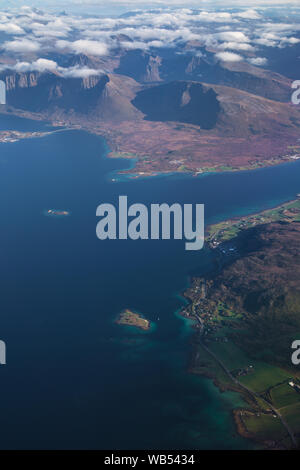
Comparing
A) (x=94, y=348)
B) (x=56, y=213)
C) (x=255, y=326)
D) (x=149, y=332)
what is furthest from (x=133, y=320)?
(x=56, y=213)

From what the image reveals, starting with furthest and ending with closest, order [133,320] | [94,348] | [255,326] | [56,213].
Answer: [56,213] → [133,320] → [255,326] → [94,348]

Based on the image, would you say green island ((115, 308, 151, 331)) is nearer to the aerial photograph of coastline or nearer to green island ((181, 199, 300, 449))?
the aerial photograph of coastline

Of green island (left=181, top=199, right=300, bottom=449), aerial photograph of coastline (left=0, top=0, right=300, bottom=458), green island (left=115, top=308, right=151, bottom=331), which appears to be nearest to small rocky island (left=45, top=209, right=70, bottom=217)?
aerial photograph of coastline (left=0, top=0, right=300, bottom=458)

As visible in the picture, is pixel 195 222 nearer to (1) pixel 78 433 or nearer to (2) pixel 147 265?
(2) pixel 147 265

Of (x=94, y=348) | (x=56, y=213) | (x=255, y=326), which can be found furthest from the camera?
(x=56, y=213)

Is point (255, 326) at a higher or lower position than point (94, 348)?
higher

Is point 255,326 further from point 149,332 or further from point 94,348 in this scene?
point 94,348

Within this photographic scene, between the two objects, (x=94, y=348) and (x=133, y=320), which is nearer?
(x=94, y=348)

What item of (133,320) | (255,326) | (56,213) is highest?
(56,213)

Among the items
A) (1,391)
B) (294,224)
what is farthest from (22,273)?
(294,224)
